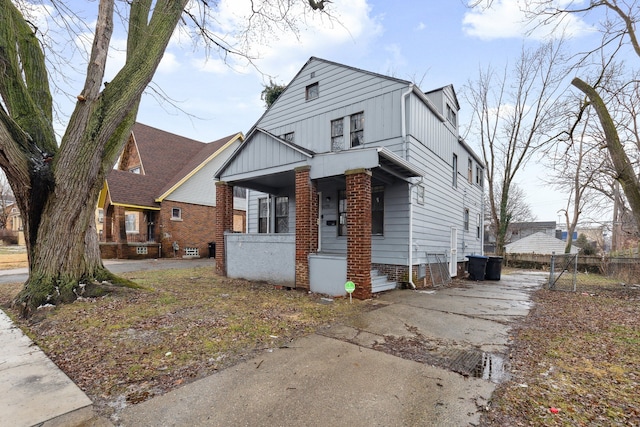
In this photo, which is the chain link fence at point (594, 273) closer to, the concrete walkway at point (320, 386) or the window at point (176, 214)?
the concrete walkway at point (320, 386)

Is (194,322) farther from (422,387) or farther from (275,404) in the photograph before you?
(422,387)

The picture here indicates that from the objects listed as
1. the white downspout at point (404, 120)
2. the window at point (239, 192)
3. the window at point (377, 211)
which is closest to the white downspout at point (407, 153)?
the white downspout at point (404, 120)

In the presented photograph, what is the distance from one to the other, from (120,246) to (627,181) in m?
21.3

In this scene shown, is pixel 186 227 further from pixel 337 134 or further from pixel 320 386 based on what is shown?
pixel 320 386

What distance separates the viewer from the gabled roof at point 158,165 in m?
16.9

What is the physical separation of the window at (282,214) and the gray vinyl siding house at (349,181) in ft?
0.12

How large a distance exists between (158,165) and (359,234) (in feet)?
57.3

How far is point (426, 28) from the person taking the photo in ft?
29.1

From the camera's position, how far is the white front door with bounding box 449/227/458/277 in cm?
1220

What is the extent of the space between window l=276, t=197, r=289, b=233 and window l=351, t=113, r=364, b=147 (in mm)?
3072

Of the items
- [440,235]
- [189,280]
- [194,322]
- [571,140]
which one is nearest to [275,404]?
[194,322]

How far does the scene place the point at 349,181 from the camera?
23.0 feet

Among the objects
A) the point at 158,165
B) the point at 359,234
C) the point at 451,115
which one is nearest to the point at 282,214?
→ the point at 359,234

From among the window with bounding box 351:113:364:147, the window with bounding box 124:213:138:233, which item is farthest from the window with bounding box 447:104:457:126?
the window with bounding box 124:213:138:233
